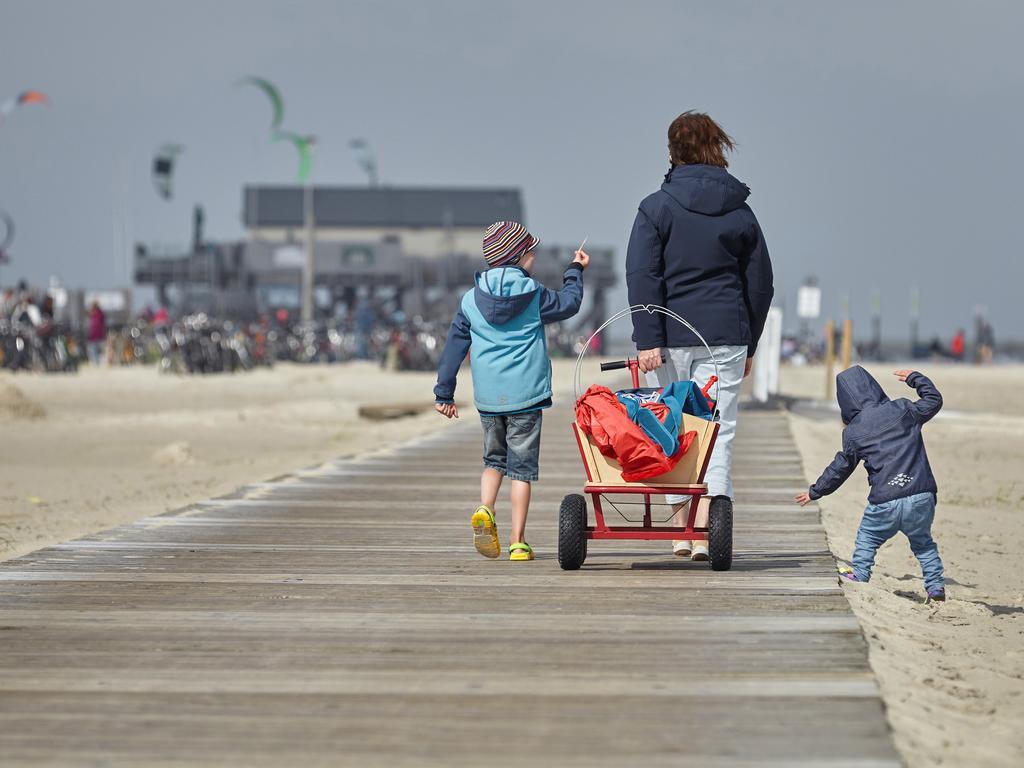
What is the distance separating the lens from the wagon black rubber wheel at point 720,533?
673cm

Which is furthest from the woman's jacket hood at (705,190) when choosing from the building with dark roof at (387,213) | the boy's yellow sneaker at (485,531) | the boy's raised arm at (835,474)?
the building with dark roof at (387,213)

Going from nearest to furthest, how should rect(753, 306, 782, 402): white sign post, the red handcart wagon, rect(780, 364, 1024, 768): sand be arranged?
rect(780, 364, 1024, 768): sand, the red handcart wagon, rect(753, 306, 782, 402): white sign post

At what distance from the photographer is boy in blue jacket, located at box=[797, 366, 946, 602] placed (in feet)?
22.9

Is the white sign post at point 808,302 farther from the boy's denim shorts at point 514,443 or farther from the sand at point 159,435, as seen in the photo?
the boy's denim shorts at point 514,443

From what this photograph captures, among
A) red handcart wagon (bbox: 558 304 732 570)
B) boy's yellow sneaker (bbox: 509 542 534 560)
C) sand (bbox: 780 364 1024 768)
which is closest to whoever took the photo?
sand (bbox: 780 364 1024 768)

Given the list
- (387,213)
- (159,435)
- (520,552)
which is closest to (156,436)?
(159,435)

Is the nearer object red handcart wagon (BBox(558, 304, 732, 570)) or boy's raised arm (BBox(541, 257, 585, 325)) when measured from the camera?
red handcart wagon (BBox(558, 304, 732, 570))

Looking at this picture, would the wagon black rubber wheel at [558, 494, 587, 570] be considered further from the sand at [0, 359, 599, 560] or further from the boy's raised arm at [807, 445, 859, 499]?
the sand at [0, 359, 599, 560]

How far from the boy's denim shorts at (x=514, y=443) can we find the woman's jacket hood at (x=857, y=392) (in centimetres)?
137

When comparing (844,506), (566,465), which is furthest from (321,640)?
(566,465)

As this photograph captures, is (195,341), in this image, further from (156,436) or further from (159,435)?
(156,436)

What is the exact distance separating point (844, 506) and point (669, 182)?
15.8 feet

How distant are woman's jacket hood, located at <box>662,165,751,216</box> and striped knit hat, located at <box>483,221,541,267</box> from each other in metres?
0.67

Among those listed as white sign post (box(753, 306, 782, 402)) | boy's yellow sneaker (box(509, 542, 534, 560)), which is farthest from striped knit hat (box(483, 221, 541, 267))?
white sign post (box(753, 306, 782, 402))
